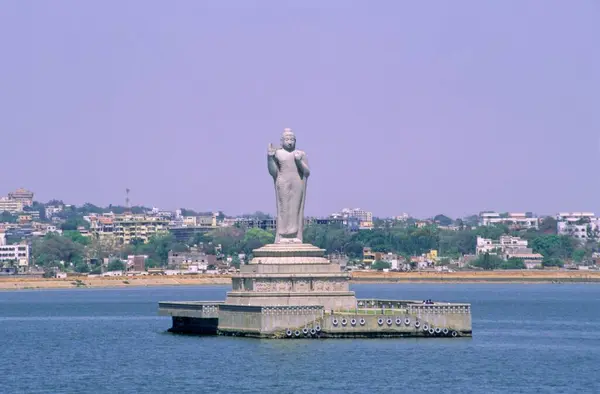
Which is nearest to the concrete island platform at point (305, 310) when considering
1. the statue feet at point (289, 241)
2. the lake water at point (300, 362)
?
the statue feet at point (289, 241)

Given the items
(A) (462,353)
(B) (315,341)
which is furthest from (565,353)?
(B) (315,341)

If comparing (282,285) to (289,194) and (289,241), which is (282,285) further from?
(289,194)

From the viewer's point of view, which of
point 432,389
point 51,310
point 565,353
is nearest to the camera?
point 432,389

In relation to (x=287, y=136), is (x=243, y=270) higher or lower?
lower

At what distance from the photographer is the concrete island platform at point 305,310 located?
76.6 m

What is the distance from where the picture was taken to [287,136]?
82812mm

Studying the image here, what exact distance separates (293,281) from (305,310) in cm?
324

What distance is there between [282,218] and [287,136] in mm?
3841

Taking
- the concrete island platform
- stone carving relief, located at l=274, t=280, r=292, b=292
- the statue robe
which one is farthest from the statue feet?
stone carving relief, located at l=274, t=280, r=292, b=292

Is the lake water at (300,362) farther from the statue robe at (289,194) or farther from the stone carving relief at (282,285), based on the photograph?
the statue robe at (289,194)

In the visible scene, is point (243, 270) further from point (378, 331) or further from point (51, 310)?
point (51, 310)

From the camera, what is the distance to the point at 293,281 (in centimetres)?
7969

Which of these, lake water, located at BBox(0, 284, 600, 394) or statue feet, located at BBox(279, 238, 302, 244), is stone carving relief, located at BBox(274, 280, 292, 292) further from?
lake water, located at BBox(0, 284, 600, 394)

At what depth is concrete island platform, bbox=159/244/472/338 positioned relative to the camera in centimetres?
7656
